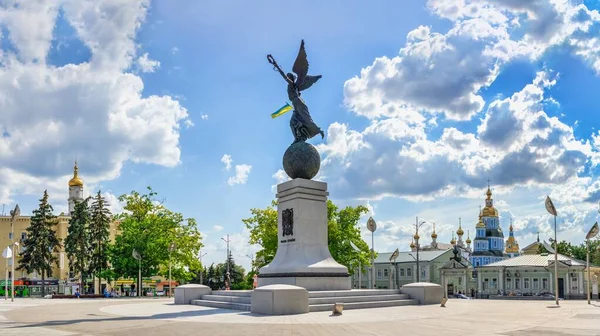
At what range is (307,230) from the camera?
25.8 m

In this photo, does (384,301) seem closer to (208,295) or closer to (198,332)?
(208,295)

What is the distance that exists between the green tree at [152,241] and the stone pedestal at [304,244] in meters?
23.3

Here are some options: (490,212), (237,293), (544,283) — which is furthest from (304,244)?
(490,212)

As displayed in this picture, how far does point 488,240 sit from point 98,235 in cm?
6539

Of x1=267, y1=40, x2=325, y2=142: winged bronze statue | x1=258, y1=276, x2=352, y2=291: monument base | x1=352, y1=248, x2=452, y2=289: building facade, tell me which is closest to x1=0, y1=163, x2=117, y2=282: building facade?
x1=352, y1=248, x2=452, y2=289: building facade

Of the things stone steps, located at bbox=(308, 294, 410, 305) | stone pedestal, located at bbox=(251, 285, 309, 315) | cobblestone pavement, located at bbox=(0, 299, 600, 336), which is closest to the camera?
cobblestone pavement, located at bbox=(0, 299, 600, 336)

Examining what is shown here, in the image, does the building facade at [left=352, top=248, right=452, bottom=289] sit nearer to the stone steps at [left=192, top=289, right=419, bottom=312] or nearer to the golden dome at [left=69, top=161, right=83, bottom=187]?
the golden dome at [left=69, top=161, right=83, bottom=187]

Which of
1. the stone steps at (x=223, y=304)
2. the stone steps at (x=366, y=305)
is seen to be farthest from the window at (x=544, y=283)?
the stone steps at (x=223, y=304)

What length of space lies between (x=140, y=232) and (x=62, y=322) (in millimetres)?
31580

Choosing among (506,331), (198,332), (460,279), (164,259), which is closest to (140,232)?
(164,259)

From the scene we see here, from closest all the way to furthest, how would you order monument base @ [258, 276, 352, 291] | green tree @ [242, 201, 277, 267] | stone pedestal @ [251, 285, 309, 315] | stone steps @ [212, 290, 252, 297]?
stone pedestal @ [251, 285, 309, 315]
stone steps @ [212, 290, 252, 297]
monument base @ [258, 276, 352, 291]
green tree @ [242, 201, 277, 267]

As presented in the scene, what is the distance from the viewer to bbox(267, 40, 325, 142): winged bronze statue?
92.1 feet

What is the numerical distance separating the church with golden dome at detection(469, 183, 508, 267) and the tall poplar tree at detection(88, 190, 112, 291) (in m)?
62.8

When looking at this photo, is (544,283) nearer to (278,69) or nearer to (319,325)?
(278,69)
